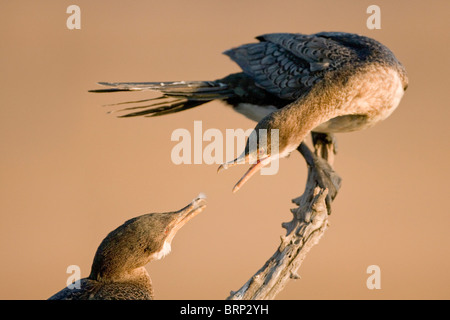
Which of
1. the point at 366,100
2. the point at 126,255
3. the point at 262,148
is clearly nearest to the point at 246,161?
the point at 262,148

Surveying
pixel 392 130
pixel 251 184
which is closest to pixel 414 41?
pixel 392 130

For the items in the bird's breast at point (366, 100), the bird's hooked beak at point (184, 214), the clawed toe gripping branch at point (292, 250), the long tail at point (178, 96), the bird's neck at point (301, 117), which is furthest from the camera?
the long tail at point (178, 96)

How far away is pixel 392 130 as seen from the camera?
1107 centimetres

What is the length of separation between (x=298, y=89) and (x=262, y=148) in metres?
1.06

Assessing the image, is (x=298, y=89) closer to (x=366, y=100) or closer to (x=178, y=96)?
(x=366, y=100)

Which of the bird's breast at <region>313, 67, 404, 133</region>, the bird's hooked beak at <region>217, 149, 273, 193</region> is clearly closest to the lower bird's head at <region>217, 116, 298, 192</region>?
the bird's hooked beak at <region>217, 149, 273, 193</region>

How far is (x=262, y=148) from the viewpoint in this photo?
16.3ft

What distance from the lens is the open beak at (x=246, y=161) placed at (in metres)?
4.79

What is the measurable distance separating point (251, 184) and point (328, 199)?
4.96 meters

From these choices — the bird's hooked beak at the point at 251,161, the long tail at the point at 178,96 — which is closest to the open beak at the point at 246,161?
the bird's hooked beak at the point at 251,161

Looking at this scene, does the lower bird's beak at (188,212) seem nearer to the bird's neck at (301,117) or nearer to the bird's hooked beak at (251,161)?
the bird's hooked beak at (251,161)

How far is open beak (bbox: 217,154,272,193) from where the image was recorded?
4.79m

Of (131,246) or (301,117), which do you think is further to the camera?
(301,117)

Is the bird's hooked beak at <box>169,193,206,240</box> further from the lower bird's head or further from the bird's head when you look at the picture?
the lower bird's head
